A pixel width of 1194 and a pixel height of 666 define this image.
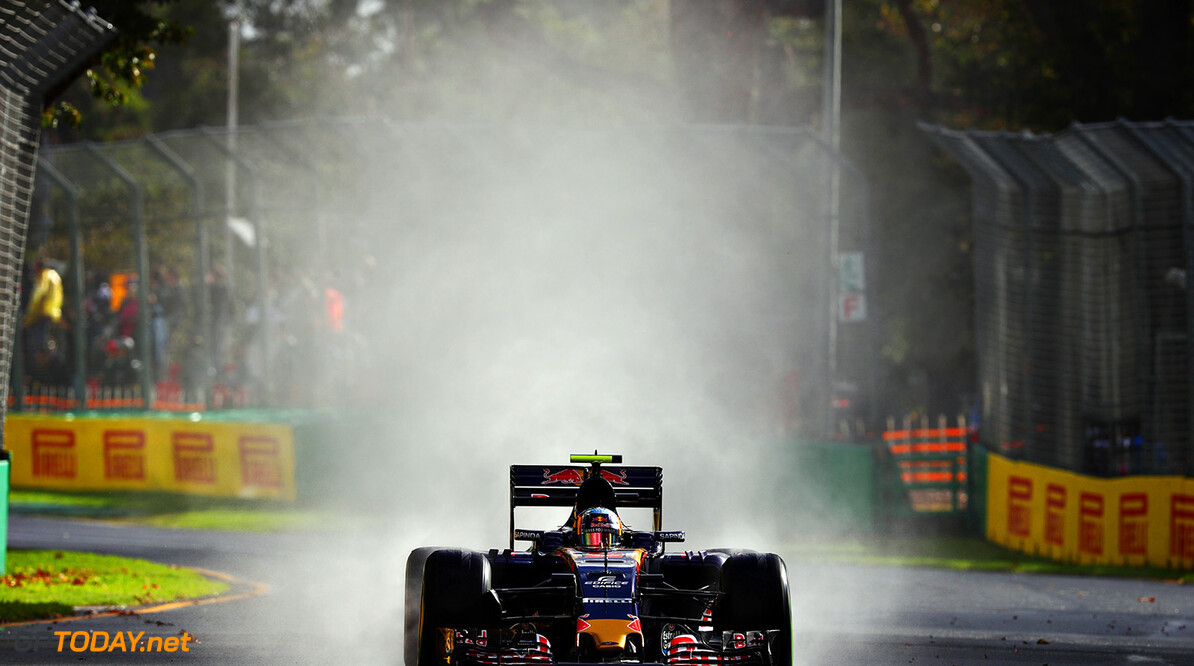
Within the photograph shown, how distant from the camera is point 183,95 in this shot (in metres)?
51.4

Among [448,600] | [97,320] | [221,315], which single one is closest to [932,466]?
Result: [448,600]

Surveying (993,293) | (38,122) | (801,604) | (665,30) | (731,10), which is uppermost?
(665,30)

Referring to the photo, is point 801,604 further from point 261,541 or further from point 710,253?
point 710,253

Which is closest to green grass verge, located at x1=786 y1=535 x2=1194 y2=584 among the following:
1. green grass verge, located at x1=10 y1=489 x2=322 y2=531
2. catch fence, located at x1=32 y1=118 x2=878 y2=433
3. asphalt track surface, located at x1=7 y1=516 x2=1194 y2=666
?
asphalt track surface, located at x1=7 y1=516 x2=1194 y2=666

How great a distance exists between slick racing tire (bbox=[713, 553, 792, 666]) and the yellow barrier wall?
841cm

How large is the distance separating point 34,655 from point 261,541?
696 centimetres

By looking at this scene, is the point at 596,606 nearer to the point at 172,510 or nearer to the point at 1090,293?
the point at 1090,293

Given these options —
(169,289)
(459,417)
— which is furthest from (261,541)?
(169,289)

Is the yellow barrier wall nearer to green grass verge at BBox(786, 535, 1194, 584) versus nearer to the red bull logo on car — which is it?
green grass verge at BBox(786, 535, 1194, 584)

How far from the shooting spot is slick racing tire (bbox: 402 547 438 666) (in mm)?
9461

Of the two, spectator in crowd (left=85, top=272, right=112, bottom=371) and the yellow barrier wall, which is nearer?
the yellow barrier wall

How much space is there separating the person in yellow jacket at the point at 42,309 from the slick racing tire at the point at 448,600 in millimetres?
15361

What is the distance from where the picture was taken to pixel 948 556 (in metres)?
17.5

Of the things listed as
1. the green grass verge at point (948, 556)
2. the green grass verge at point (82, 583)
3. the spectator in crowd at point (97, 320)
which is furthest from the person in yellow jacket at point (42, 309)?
the green grass verge at point (948, 556)
